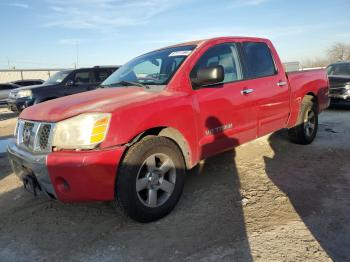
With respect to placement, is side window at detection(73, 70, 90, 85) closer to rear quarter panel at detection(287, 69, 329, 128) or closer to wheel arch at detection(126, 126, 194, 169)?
rear quarter panel at detection(287, 69, 329, 128)

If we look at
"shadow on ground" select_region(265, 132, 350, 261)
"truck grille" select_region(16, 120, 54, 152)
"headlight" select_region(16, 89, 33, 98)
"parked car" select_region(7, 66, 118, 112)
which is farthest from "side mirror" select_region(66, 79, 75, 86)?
"truck grille" select_region(16, 120, 54, 152)

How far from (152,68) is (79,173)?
192 cm

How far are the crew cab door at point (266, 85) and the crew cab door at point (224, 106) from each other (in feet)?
0.56

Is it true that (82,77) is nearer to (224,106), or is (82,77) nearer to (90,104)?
(224,106)

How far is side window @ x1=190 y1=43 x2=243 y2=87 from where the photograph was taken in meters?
4.37

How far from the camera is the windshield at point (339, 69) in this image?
1166cm

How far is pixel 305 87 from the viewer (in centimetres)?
599

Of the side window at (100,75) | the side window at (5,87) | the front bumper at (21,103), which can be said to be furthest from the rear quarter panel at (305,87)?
the side window at (5,87)

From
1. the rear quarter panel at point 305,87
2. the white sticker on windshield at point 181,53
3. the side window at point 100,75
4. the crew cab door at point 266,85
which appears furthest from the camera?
the side window at point 100,75

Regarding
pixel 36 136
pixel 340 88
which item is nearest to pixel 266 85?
pixel 36 136

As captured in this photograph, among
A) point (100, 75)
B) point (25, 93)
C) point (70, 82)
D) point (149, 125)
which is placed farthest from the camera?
point (100, 75)

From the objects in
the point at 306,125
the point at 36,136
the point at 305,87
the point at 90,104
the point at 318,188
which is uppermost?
the point at 90,104

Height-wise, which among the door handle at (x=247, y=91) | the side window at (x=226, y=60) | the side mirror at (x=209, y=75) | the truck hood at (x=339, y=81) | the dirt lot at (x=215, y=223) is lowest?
the dirt lot at (x=215, y=223)

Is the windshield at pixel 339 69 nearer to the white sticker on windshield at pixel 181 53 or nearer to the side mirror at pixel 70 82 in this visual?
the side mirror at pixel 70 82
